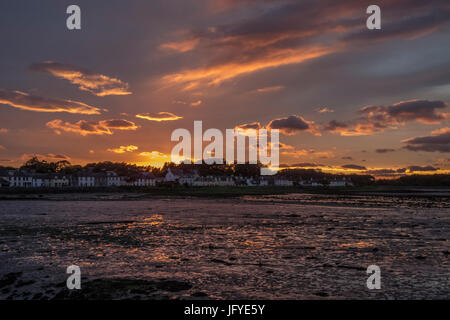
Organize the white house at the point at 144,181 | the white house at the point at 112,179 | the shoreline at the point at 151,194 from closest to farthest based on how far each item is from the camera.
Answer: the shoreline at the point at 151,194 < the white house at the point at 112,179 < the white house at the point at 144,181

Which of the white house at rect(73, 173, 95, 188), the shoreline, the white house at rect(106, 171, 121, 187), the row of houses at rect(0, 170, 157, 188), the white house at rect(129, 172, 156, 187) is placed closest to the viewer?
the shoreline

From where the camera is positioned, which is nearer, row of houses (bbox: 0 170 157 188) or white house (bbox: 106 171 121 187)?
row of houses (bbox: 0 170 157 188)

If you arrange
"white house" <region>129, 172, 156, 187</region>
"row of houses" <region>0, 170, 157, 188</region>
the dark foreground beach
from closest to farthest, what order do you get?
the dark foreground beach → "row of houses" <region>0, 170, 157, 188</region> → "white house" <region>129, 172, 156, 187</region>

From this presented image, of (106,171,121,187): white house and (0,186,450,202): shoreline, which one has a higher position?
(106,171,121,187): white house

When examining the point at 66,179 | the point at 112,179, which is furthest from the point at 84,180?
the point at 112,179

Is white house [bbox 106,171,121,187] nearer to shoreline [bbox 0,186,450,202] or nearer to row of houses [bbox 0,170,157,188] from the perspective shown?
row of houses [bbox 0,170,157,188]

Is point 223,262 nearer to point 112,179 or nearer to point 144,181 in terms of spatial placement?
point 144,181

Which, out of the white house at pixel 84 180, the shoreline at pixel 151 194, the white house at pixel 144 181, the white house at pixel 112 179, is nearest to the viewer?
the shoreline at pixel 151 194

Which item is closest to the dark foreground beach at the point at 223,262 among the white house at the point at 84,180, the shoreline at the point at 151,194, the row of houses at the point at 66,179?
the shoreline at the point at 151,194

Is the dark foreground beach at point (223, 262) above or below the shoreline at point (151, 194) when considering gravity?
above

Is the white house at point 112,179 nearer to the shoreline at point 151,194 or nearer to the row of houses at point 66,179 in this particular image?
the row of houses at point 66,179

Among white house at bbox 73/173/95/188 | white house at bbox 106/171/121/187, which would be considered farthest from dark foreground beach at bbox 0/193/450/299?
white house at bbox 106/171/121/187
